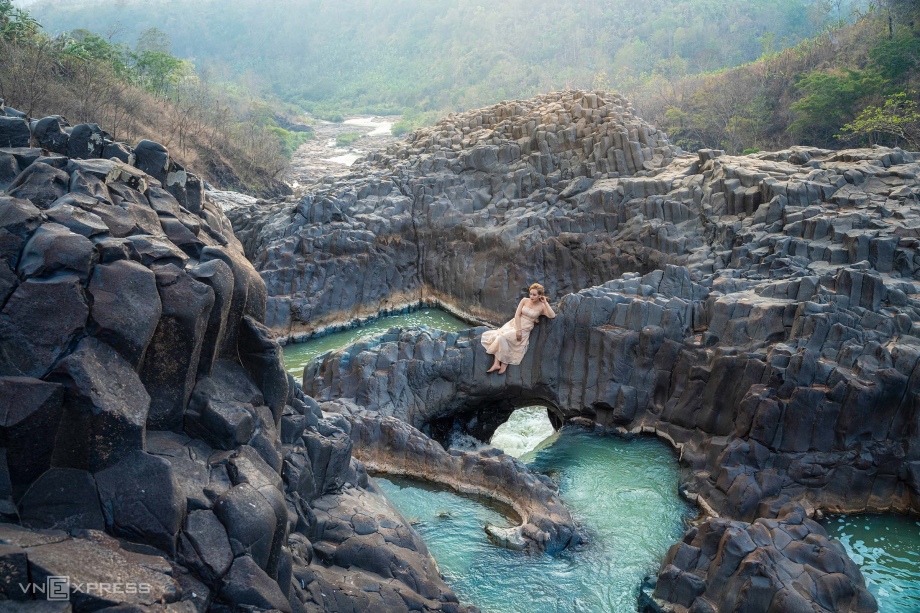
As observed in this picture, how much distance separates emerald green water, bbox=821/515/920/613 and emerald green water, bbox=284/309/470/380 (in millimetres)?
11230

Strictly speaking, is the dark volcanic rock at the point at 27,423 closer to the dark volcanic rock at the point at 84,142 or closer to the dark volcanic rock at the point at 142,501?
the dark volcanic rock at the point at 142,501

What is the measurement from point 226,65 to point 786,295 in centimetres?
8255

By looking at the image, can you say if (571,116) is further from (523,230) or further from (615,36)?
(615,36)

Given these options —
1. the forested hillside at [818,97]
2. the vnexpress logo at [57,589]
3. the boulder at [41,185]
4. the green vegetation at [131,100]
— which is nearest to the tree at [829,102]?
the forested hillside at [818,97]

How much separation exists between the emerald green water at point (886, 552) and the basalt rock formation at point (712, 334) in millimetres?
258

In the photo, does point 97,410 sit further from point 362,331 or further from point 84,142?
point 362,331

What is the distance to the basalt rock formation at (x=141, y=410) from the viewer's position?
15.3 feet

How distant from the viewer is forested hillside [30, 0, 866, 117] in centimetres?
5591

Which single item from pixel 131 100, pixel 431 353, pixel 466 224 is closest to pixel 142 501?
pixel 431 353

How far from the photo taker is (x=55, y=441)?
4824 mm

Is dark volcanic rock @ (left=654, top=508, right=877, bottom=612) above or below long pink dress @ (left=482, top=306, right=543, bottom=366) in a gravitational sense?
below

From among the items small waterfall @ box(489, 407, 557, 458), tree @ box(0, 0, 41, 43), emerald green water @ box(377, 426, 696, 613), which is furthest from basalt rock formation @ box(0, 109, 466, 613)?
tree @ box(0, 0, 41, 43)

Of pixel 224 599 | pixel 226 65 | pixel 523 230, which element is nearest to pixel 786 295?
pixel 523 230

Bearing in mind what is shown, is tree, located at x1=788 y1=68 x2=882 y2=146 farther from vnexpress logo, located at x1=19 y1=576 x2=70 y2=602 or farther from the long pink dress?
vnexpress logo, located at x1=19 y1=576 x2=70 y2=602
